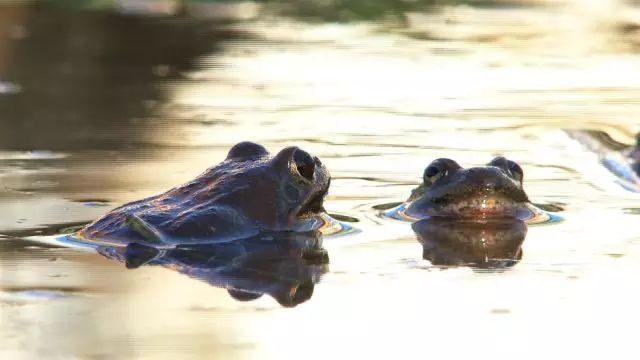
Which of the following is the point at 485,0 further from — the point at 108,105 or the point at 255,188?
the point at 255,188

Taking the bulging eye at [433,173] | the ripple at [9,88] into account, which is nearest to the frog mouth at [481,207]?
the bulging eye at [433,173]

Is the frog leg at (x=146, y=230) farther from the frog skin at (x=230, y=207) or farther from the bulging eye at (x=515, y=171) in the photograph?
the bulging eye at (x=515, y=171)

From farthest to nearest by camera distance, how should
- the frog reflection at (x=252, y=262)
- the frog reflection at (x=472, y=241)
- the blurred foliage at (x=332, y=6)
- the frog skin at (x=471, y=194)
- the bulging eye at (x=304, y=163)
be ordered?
1. the blurred foliage at (x=332, y=6)
2. the frog skin at (x=471, y=194)
3. the bulging eye at (x=304, y=163)
4. the frog reflection at (x=472, y=241)
5. the frog reflection at (x=252, y=262)

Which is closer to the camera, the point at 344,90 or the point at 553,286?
the point at 553,286

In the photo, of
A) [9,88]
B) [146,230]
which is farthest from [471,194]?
[9,88]

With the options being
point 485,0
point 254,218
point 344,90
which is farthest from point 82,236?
point 485,0

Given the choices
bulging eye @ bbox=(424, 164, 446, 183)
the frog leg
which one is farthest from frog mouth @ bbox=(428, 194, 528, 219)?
the frog leg
